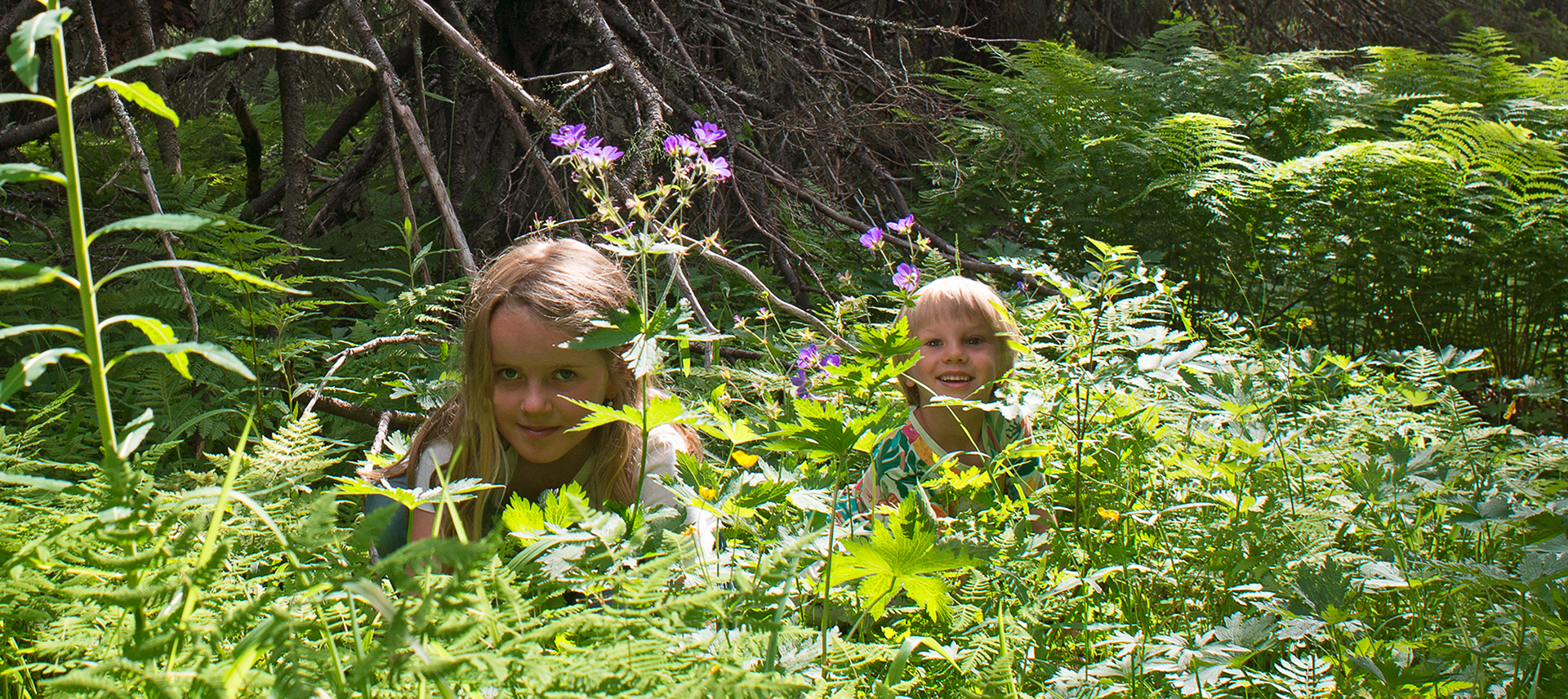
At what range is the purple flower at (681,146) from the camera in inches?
65.0

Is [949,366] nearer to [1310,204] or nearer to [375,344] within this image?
[375,344]

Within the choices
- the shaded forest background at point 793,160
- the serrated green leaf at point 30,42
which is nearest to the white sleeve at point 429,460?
the shaded forest background at point 793,160

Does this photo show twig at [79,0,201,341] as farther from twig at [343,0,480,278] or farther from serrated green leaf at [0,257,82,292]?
serrated green leaf at [0,257,82,292]

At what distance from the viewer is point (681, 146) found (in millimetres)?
1685

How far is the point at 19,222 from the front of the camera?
114 inches

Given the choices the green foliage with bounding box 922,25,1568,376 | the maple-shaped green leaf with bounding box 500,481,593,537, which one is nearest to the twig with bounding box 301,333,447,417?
the maple-shaped green leaf with bounding box 500,481,593,537

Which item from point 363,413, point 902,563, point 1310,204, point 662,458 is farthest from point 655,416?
point 1310,204

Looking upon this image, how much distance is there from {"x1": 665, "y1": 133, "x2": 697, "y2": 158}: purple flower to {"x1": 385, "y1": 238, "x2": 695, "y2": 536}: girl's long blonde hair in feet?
1.01

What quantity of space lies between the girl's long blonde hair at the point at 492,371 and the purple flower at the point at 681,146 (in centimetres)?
31

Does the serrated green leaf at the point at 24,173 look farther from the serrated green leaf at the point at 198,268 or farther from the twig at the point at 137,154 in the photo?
the twig at the point at 137,154

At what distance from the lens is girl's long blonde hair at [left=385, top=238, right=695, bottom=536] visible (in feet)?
5.96

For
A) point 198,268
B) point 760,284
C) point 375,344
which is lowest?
point 375,344

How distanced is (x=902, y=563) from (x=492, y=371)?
116 centimetres

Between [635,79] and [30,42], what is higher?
[30,42]
